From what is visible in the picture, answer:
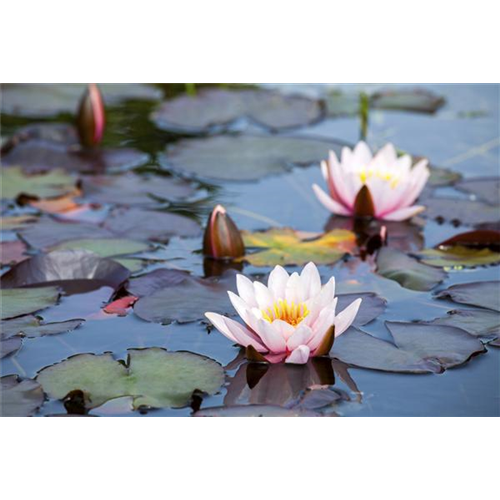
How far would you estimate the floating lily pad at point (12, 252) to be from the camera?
3125 mm

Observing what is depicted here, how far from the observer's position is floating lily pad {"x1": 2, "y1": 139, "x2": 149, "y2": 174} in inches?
164

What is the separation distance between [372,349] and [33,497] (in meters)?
0.97

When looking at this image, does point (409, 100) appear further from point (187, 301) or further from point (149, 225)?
point (187, 301)

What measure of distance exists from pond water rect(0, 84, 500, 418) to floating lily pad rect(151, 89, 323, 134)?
0.24ft

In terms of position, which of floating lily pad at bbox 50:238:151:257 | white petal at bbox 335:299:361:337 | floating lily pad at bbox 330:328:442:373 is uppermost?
floating lily pad at bbox 50:238:151:257

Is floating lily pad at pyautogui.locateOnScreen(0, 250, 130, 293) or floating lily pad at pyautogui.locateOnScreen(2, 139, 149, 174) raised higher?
floating lily pad at pyautogui.locateOnScreen(2, 139, 149, 174)

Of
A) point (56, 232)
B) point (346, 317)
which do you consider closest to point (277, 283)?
point (346, 317)

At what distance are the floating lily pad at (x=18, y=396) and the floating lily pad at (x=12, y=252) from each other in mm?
846

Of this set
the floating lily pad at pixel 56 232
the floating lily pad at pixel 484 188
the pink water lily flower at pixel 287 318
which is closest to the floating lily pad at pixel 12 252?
the floating lily pad at pixel 56 232

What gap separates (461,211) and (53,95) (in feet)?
8.80

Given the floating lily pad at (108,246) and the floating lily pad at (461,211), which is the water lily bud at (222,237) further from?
the floating lily pad at (461,211)

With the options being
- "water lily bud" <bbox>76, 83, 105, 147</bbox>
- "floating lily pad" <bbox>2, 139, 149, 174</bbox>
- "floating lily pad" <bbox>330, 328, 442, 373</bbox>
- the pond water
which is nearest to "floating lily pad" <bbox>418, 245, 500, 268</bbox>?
the pond water

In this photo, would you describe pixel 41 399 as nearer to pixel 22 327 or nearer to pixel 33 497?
pixel 33 497

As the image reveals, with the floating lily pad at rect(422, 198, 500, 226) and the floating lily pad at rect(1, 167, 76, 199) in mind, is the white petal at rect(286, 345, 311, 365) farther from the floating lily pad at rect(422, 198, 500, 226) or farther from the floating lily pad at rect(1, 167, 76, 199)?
the floating lily pad at rect(1, 167, 76, 199)
